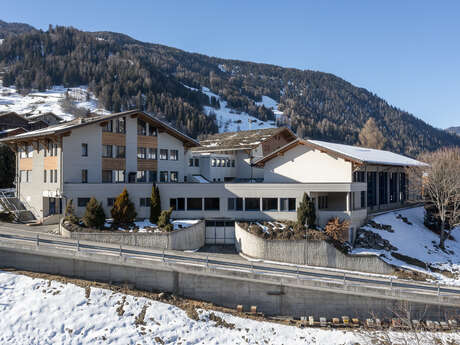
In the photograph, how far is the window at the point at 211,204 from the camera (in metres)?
34.4

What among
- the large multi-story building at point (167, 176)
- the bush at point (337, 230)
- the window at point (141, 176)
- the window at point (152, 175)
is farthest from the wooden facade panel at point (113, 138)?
the bush at point (337, 230)

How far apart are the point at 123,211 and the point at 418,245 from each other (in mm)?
27516

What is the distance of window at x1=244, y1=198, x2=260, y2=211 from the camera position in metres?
34.3

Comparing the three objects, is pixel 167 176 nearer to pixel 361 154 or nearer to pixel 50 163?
pixel 50 163

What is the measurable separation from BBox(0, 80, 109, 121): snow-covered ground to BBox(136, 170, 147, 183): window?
3206 inches

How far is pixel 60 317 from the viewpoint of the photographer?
18.2m

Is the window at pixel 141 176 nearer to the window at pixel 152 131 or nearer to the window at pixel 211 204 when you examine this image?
the window at pixel 152 131

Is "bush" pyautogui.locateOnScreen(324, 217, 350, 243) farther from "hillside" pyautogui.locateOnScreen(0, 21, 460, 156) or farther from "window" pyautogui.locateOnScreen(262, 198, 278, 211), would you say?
"hillside" pyautogui.locateOnScreen(0, 21, 460, 156)

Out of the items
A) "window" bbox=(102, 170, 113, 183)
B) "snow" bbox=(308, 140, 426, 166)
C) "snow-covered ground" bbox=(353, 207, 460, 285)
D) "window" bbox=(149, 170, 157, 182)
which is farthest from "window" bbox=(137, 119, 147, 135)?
"snow-covered ground" bbox=(353, 207, 460, 285)

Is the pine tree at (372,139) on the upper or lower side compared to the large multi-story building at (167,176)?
upper

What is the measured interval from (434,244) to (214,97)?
163m

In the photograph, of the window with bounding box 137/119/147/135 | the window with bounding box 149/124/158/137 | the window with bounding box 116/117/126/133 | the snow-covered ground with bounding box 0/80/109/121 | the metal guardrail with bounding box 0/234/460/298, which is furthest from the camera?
the snow-covered ground with bounding box 0/80/109/121

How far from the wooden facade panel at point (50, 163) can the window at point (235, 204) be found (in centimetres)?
1687

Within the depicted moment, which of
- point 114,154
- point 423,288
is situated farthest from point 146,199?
point 423,288
